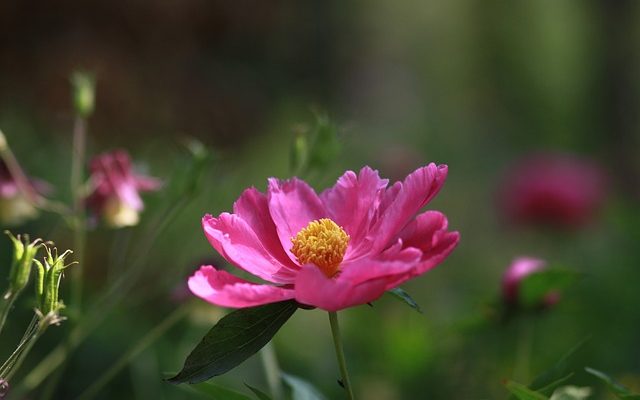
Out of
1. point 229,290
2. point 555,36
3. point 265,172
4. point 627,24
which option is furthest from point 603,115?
point 555,36

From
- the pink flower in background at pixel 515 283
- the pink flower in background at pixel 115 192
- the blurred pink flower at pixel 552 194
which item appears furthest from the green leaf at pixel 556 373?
the blurred pink flower at pixel 552 194

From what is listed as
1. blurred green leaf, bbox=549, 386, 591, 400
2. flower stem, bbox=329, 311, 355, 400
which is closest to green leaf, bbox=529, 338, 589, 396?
blurred green leaf, bbox=549, 386, 591, 400

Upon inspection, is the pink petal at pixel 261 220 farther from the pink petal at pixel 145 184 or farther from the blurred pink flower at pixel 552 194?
the blurred pink flower at pixel 552 194

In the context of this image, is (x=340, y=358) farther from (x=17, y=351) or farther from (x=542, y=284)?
(x=542, y=284)

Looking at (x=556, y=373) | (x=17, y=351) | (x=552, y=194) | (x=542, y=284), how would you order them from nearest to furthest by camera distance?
(x=17, y=351) → (x=556, y=373) → (x=542, y=284) → (x=552, y=194)

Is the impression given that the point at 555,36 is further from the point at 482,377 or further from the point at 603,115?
the point at 482,377

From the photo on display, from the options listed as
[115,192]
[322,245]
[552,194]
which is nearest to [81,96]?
[115,192]

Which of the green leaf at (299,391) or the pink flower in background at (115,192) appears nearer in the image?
the green leaf at (299,391)
